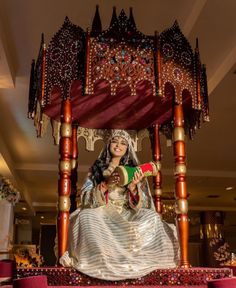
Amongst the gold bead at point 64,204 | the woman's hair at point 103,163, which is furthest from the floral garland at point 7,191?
the gold bead at point 64,204

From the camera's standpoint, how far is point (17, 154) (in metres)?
9.40

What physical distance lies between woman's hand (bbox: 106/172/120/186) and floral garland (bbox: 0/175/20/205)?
682 cm

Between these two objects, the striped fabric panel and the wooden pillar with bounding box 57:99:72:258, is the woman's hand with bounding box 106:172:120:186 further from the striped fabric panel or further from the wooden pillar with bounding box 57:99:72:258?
the wooden pillar with bounding box 57:99:72:258

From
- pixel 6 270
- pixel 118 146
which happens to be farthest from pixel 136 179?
pixel 6 270

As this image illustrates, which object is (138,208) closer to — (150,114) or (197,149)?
(150,114)

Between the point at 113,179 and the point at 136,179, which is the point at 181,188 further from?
the point at 113,179

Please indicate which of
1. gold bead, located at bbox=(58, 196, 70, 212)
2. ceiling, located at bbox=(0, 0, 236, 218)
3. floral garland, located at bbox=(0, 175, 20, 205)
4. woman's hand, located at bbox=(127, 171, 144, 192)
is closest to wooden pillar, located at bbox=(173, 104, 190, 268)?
woman's hand, located at bbox=(127, 171, 144, 192)

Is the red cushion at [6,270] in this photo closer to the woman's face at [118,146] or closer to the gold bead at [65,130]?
the gold bead at [65,130]

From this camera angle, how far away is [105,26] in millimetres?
4387

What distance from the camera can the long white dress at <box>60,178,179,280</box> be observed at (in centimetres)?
281

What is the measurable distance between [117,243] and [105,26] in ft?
7.88

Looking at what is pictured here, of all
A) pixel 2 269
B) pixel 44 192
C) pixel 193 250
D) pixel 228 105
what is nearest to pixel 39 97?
pixel 2 269

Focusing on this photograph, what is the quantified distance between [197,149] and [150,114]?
4.94 m

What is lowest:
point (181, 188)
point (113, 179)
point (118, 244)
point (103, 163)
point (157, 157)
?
point (118, 244)
